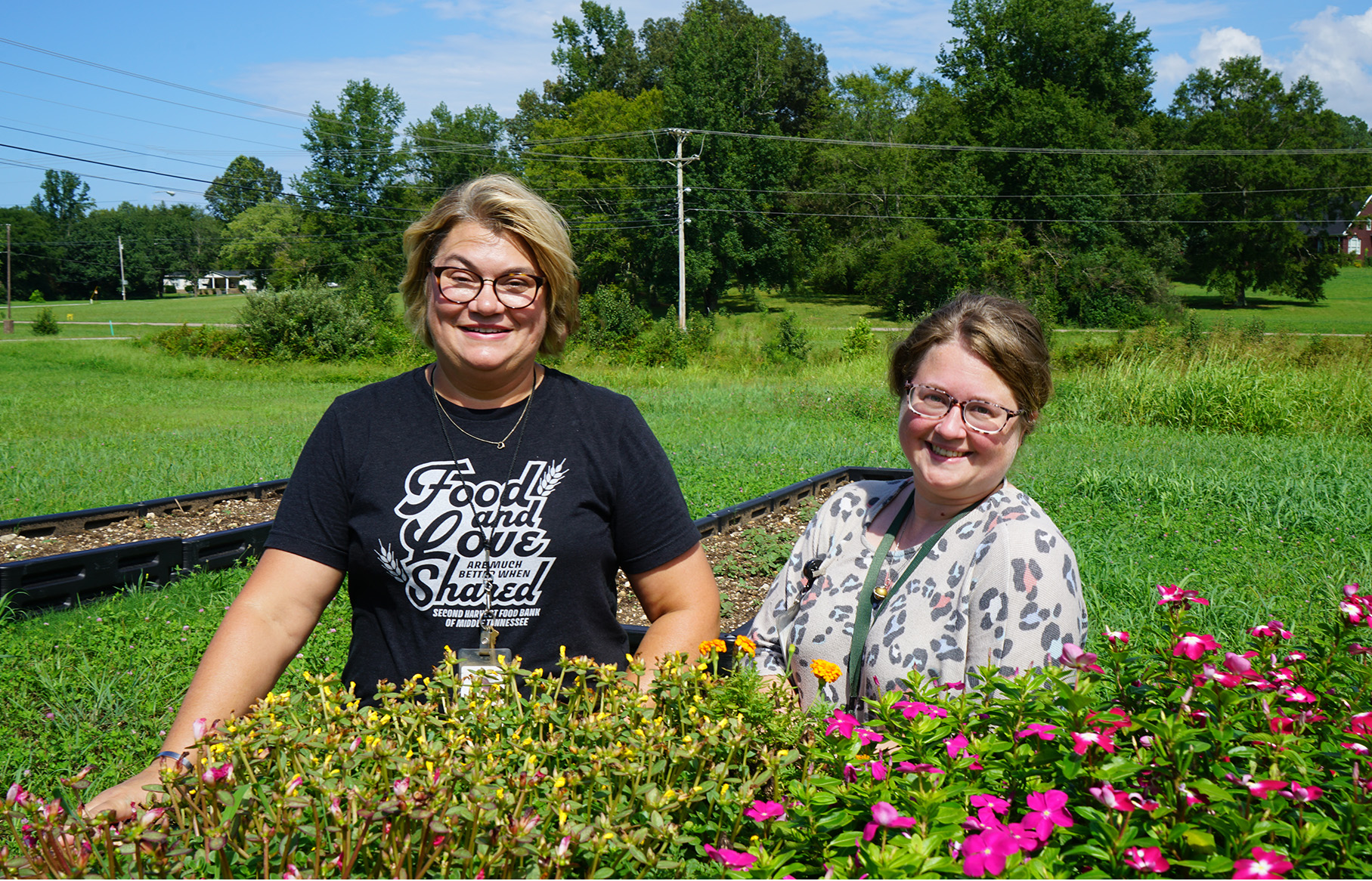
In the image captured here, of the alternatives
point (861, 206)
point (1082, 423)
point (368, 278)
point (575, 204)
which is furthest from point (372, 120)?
point (1082, 423)

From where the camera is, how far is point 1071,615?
190 centimetres

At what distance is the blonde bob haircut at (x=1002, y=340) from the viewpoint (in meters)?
2.10

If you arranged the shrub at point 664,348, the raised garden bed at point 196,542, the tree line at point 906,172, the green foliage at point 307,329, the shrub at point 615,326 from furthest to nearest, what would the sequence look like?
the tree line at point 906,172 < the green foliage at point 307,329 < the shrub at point 615,326 < the shrub at point 664,348 < the raised garden bed at point 196,542

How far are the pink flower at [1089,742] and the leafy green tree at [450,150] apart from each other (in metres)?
Result: 54.9

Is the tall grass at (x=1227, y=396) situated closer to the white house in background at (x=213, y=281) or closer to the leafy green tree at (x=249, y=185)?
the leafy green tree at (x=249, y=185)

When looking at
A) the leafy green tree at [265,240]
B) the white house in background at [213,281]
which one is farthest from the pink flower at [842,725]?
the white house in background at [213,281]

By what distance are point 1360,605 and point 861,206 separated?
55.8 m

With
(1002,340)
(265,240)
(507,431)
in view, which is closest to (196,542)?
(507,431)

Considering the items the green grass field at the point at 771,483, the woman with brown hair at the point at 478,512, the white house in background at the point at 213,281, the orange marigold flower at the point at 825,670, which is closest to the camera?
the orange marigold flower at the point at 825,670

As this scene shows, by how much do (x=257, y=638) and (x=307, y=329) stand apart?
27.0 metres

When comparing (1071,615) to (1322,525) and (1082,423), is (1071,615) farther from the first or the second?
(1082,423)

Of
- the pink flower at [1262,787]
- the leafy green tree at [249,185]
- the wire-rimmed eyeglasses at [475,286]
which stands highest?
the leafy green tree at [249,185]

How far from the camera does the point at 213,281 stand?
101812 mm

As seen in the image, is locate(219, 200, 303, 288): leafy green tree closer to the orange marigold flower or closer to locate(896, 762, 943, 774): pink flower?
the orange marigold flower
